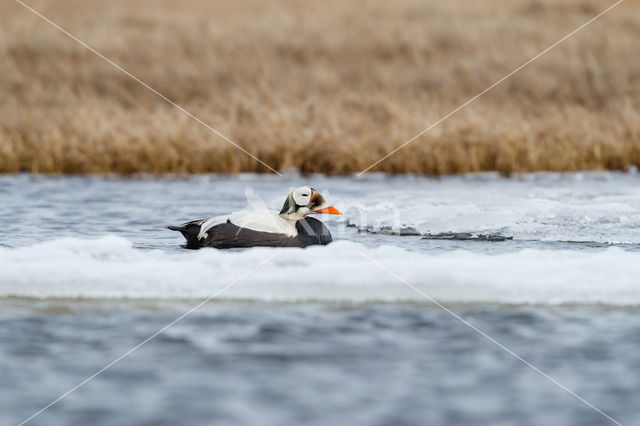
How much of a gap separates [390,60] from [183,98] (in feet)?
16.2

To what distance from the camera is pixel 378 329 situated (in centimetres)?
447

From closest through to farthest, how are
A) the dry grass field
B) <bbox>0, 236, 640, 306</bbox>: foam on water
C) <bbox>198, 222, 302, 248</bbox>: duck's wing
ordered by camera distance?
<bbox>0, 236, 640, 306</bbox>: foam on water → <bbox>198, 222, 302, 248</bbox>: duck's wing → the dry grass field

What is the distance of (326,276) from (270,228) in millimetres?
890

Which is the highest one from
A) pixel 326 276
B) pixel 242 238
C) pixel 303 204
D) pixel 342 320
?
pixel 303 204

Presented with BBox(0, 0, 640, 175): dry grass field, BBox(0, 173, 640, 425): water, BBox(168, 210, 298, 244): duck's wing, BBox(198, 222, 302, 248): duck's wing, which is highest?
BBox(0, 0, 640, 175): dry grass field

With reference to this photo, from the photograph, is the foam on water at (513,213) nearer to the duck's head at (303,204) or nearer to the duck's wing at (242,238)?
the duck's head at (303,204)

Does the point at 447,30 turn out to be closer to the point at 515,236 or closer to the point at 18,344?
the point at 515,236

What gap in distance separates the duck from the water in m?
0.15

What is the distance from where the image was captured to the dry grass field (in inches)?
467

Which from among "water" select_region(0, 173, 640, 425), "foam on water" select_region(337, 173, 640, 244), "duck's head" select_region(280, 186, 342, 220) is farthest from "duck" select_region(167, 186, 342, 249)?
"foam on water" select_region(337, 173, 640, 244)

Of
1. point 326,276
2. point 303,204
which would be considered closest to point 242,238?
point 303,204

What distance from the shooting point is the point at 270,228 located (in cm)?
605

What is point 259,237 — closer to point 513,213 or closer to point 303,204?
point 303,204

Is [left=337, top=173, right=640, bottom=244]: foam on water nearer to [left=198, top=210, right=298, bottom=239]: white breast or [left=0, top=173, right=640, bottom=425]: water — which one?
[left=0, top=173, right=640, bottom=425]: water
